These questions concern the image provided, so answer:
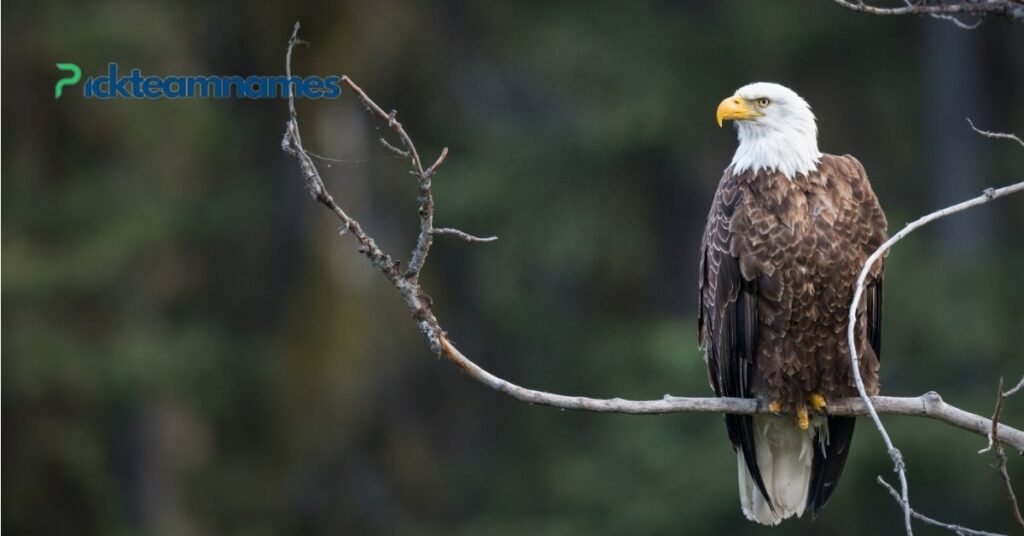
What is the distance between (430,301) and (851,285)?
5.50 feet

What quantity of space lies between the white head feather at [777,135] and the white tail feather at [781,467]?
3.19 feet

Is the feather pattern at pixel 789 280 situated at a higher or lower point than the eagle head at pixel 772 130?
lower

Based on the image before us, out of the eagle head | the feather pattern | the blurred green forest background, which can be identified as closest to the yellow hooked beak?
the eagle head

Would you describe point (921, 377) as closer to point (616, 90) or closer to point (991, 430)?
point (616, 90)

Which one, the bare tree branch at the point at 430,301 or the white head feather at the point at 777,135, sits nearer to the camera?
the bare tree branch at the point at 430,301

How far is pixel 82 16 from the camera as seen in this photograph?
15.1 metres

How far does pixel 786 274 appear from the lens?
19.3ft

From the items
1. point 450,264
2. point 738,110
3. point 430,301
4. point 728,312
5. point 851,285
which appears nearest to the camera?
point 430,301

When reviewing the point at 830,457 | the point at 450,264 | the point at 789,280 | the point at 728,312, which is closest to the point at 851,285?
the point at 789,280

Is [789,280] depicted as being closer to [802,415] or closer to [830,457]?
[802,415]

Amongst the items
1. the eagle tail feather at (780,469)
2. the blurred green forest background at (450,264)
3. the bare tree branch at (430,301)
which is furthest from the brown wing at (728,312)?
the blurred green forest background at (450,264)

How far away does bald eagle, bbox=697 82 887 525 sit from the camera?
5891mm

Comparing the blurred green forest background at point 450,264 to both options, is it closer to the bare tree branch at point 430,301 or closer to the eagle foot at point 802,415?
the eagle foot at point 802,415

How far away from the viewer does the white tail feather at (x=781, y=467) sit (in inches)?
251
